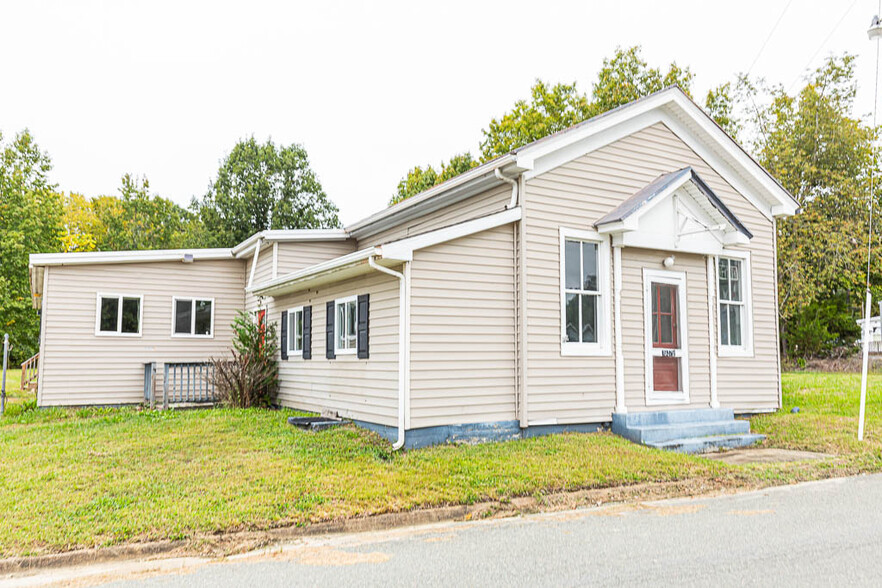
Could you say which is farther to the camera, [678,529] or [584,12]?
[584,12]

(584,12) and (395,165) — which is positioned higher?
(395,165)

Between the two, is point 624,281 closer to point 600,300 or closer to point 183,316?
point 600,300

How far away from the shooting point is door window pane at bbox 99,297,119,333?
602 inches

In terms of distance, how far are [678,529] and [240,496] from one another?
4.25 m

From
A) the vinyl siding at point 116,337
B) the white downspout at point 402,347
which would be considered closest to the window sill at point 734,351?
the white downspout at point 402,347

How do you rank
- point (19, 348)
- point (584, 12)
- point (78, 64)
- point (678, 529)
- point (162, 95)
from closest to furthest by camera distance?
1. point (678, 529)
2. point (584, 12)
3. point (78, 64)
4. point (162, 95)
5. point (19, 348)

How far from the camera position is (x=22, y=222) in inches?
1038

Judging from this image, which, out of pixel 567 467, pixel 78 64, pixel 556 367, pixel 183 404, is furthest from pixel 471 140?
pixel 567 467

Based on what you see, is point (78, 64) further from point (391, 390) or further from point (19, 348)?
point (19, 348)

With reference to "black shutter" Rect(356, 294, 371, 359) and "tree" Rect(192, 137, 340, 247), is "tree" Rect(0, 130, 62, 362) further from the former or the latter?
"black shutter" Rect(356, 294, 371, 359)

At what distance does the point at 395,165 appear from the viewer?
1606 inches

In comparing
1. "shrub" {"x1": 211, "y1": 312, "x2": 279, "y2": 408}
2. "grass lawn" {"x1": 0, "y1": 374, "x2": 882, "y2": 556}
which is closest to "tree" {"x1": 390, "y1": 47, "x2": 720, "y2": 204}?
"shrub" {"x1": 211, "y1": 312, "x2": 279, "y2": 408}

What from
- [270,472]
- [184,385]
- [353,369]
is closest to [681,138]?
[353,369]

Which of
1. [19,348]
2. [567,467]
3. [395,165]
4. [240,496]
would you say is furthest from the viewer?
[395,165]
